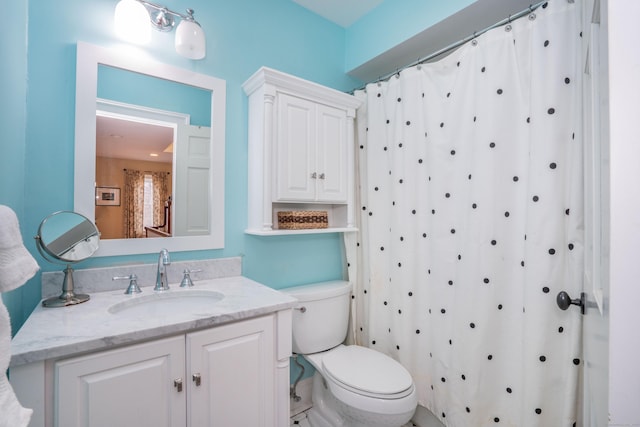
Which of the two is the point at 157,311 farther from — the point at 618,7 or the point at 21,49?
the point at 618,7

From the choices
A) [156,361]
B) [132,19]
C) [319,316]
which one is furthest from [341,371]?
[132,19]

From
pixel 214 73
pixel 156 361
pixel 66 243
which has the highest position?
pixel 214 73

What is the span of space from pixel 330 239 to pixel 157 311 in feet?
3.67

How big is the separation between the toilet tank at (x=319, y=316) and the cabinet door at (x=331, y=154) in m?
0.54

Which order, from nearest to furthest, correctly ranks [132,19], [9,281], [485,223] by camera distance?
[9,281]
[132,19]
[485,223]

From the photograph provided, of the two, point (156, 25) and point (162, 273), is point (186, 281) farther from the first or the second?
point (156, 25)

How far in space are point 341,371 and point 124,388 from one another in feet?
3.02

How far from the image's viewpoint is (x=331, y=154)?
1.82 m

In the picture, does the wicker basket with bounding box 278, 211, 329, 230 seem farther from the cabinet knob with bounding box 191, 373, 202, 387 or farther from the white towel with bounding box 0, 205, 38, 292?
the white towel with bounding box 0, 205, 38, 292

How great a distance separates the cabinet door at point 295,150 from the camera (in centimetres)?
161

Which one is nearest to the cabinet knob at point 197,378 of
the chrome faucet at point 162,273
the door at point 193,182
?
the chrome faucet at point 162,273

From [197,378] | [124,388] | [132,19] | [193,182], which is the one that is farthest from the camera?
[193,182]

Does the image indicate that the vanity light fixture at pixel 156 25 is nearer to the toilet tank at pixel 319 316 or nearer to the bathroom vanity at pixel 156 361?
the bathroom vanity at pixel 156 361

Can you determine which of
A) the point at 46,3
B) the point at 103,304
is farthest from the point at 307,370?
the point at 46,3
